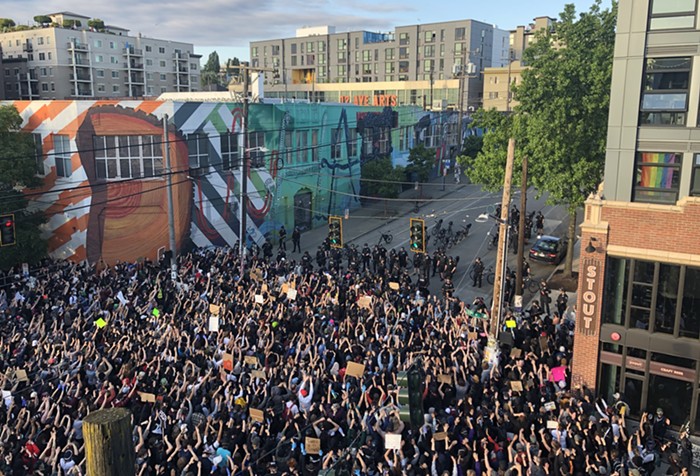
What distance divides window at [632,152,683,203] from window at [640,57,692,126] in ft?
2.85

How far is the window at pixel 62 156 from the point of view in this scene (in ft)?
103

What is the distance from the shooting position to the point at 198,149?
33.4 metres

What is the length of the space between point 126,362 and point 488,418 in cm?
923

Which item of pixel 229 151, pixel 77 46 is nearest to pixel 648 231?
pixel 229 151

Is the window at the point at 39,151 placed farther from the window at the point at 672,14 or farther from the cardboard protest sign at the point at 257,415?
the window at the point at 672,14

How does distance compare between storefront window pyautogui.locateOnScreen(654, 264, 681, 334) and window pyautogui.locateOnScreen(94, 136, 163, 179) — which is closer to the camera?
storefront window pyautogui.locateOnScreen(654, 264, 681, 334)

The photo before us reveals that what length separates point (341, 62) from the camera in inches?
4156

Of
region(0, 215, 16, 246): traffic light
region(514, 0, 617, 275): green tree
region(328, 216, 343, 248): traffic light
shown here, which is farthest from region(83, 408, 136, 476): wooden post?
region(514, 0, 617, 275): green tree

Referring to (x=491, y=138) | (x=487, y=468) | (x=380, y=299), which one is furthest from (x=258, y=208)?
(x=487, y=468)

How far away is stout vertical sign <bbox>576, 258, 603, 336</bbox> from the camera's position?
650 inches

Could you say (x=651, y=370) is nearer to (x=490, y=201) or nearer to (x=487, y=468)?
(x=487, y=468)

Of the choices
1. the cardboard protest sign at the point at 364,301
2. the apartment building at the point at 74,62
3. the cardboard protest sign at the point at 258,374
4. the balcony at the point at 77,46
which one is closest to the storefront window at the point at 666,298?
the cardboard protest sign at the point at 364,301

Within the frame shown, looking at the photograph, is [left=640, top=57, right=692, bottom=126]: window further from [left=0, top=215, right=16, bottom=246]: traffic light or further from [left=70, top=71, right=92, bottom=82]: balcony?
[left=70, top=71, right=92, bottom=82]: balcony

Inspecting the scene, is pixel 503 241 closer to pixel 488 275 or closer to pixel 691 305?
pixel 691 305
